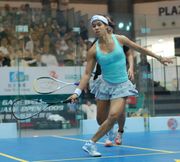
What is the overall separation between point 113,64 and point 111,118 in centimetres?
63

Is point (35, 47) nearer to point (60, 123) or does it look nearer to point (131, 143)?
point (60, 123)

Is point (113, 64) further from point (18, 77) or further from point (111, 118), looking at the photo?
point (18, 77)

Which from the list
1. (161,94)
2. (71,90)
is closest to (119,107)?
(71,90)

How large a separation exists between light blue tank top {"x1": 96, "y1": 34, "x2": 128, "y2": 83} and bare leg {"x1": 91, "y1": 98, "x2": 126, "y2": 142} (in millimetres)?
260

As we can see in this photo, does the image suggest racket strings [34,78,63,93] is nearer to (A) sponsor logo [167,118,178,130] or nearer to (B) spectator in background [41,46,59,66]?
(B) spectator in background [41,46,59,66]

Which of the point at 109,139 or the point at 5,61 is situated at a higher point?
the point at 5,61

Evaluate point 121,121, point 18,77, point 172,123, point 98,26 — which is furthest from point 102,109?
point 172,123

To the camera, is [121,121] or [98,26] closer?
[98,26]

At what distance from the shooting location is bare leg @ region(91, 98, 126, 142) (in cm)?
565

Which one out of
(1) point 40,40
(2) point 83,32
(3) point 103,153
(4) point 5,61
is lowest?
(3) point 103,153

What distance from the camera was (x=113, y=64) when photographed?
229 inches

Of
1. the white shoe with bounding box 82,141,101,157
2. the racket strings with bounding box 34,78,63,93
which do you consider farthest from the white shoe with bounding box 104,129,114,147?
the racket strings with bounding box 34,78,63,93

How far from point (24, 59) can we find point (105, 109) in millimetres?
3860

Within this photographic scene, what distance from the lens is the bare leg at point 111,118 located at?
565 centimetres
